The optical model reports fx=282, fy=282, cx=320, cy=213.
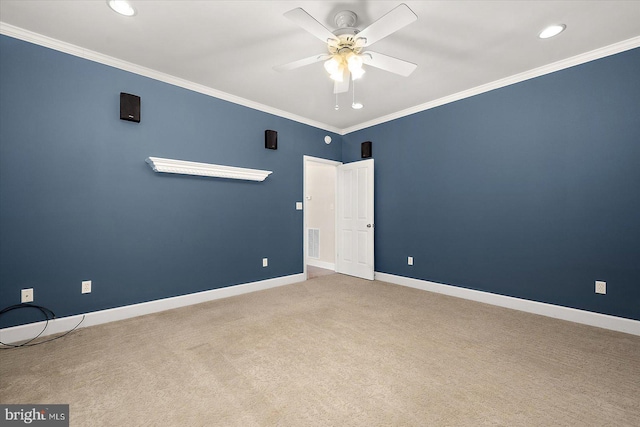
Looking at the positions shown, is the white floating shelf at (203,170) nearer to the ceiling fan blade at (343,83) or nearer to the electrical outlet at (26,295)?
the electrical outlet at (26,295)

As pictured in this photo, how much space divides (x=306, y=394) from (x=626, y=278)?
3.28 meters

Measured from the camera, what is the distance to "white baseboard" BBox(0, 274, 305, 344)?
2555mm

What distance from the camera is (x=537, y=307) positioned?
326 centimetres

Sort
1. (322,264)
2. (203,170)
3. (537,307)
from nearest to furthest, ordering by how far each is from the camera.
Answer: (537,307), (203,170), (322,264)

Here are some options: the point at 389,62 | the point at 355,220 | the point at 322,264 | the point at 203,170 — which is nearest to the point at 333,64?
the point at 389,62

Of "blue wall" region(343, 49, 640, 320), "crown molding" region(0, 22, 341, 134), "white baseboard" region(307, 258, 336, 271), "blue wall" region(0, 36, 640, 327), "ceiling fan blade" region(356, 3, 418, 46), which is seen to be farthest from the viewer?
"white baseboard" region(307, 258, 336, 271)

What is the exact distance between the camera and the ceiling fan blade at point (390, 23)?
1.76 metres

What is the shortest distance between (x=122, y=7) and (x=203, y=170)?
1.74 m

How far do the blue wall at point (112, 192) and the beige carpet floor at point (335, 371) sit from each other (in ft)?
1.87

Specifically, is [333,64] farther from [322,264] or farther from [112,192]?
[322,264]

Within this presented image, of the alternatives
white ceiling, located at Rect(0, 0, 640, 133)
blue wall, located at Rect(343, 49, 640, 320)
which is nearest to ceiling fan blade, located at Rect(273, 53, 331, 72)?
white ceiling, located at Rect(0, 0, 640, 133)

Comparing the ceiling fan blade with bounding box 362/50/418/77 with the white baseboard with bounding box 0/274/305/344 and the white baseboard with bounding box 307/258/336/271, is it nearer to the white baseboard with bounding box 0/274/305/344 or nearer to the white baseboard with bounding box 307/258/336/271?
the white baseboard with bounding box 0/274/305/344

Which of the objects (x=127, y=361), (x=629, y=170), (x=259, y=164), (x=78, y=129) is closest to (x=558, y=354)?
(x=629, y=170)

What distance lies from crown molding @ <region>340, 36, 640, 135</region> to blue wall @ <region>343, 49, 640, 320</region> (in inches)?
2.5
